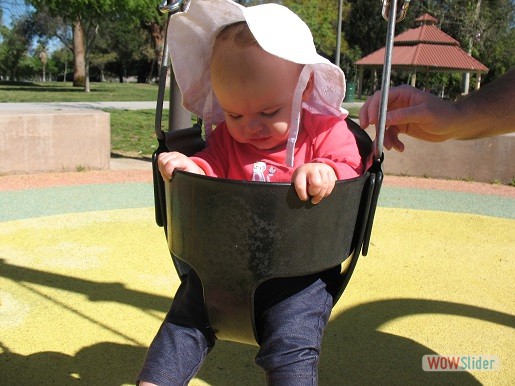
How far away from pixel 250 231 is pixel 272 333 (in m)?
0.32

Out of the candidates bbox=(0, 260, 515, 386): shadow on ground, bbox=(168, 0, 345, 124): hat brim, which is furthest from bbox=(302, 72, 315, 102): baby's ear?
bbox=(0, 260, 515, 386): shadow on ground

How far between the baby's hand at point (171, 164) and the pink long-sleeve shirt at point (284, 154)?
0.09 m

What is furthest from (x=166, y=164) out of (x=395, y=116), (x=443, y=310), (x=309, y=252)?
(x=443, y=310)

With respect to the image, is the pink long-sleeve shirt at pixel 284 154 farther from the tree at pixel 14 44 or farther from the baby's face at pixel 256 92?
the tree at pixel 14 44

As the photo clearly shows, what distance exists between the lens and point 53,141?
6.19m

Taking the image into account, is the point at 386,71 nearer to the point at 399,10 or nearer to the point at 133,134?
the point at 399,10

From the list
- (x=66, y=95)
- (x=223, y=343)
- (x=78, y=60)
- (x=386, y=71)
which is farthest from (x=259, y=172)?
(x=78, y=60)

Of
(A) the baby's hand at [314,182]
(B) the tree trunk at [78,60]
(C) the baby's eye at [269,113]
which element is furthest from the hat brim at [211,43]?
(B) the tree trunk at [78,60]

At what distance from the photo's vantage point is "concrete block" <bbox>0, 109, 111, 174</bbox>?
5984mm

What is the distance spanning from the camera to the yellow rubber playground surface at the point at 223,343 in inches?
90.7

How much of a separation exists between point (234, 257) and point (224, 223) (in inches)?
3.3

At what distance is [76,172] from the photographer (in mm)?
6301

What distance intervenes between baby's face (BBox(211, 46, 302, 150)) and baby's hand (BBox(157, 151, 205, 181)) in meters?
0.16

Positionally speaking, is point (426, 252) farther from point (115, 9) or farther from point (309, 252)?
point (115, 9)
